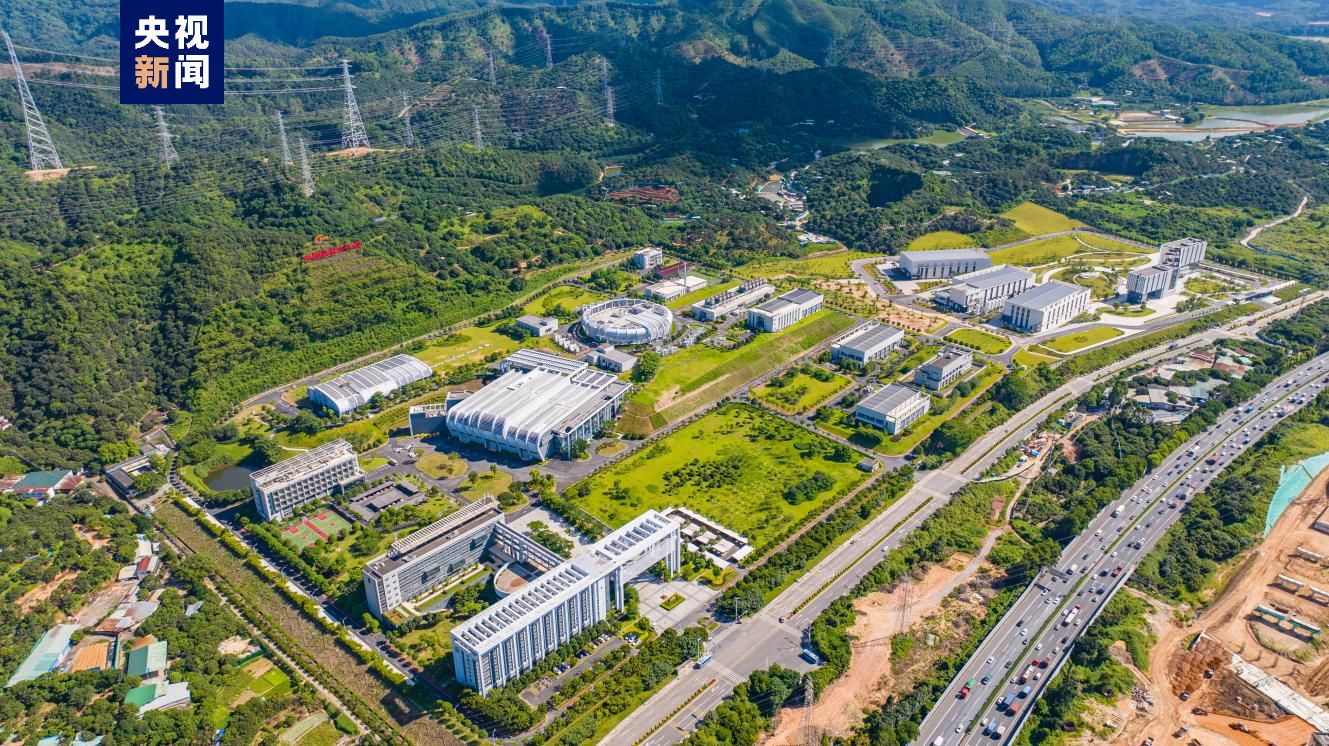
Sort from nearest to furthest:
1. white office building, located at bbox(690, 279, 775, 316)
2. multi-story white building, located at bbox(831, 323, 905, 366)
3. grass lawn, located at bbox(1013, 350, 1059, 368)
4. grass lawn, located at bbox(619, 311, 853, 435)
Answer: grass lawn, located at bbox(619, 311, 853, 435) < multi-story white building, located at bbox(831, 323, 905, 366) < grass lawn, located at bbox(1013, 350, 1059, 368) < white office building, located at bbox(690, 279, 775, 316)

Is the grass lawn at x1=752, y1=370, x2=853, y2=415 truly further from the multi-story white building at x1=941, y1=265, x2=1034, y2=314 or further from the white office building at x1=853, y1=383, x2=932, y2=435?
the multi-story white building at x1=941, y1=265, x2=1034, y2=314

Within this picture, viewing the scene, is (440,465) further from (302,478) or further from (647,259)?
(647,259)

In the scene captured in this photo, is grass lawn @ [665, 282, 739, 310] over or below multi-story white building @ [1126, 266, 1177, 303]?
below

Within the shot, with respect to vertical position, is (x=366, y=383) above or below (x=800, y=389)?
below

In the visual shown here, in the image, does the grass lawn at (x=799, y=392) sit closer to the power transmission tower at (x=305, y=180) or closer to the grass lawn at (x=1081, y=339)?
the grass lawn at (x=1081, y=339)

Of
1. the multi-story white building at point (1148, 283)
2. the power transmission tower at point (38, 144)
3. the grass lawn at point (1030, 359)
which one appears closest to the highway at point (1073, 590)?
the grass lawn at point (1030, 359)

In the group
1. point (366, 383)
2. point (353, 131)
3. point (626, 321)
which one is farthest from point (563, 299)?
point (353, 131)

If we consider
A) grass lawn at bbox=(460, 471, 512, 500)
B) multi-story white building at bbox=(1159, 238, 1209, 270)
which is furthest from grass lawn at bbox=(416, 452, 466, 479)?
multi-story white building at bbox=(1159, 238, 1209, 270)

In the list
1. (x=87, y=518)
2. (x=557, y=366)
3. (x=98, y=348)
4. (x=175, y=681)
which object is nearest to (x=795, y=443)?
(x=557, y=366)
